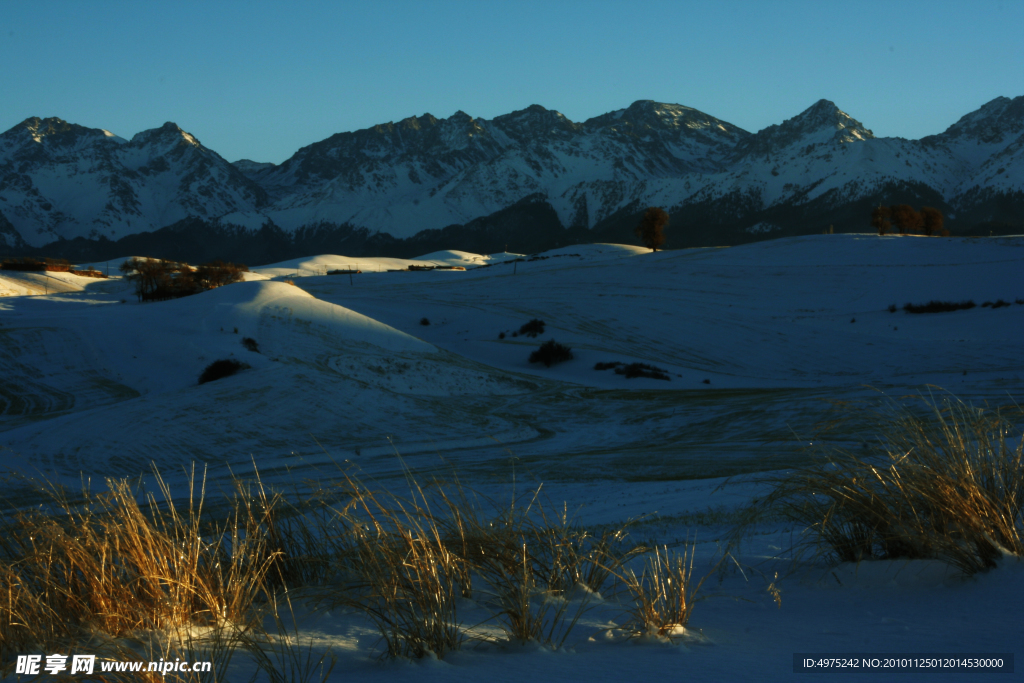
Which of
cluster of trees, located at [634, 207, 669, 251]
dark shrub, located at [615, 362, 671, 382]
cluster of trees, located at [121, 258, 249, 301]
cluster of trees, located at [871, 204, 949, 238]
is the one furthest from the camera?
cluster of trees, located at [871, 204, 949, 238]

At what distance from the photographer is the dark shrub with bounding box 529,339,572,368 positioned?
25953 mm

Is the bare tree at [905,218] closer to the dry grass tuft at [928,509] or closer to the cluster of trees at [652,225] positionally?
the cluster of trees at [652,225]

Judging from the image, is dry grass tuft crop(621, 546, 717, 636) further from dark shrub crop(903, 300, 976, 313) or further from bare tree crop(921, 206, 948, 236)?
bare tree crop(921, 206, 948, 236)

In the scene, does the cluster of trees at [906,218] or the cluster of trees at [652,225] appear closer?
the cluster of trees at [652,225]

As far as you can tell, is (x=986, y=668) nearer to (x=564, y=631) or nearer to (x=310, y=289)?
(x=564, y=631)

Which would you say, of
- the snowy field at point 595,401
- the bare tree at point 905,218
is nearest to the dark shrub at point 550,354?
the snowy field at point 595,401

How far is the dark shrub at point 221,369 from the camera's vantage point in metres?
17.3

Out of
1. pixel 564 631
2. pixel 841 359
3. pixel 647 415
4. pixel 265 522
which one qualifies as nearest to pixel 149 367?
pixel 647 415

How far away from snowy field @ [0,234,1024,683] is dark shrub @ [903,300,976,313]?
1.36 m

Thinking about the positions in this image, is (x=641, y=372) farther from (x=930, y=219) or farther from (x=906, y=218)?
(x=930, y=219)

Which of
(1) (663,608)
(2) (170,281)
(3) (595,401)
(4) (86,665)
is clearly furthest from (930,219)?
(4) (86,665)

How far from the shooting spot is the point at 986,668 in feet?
8.48

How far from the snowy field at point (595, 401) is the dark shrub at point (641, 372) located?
1.58ft

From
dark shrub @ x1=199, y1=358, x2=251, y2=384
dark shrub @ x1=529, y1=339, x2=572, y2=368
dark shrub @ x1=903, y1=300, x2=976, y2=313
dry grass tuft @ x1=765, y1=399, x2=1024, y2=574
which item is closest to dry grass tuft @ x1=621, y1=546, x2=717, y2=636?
dry grass tuft @ x1=765, y1=399, x2=1024, y2=574
